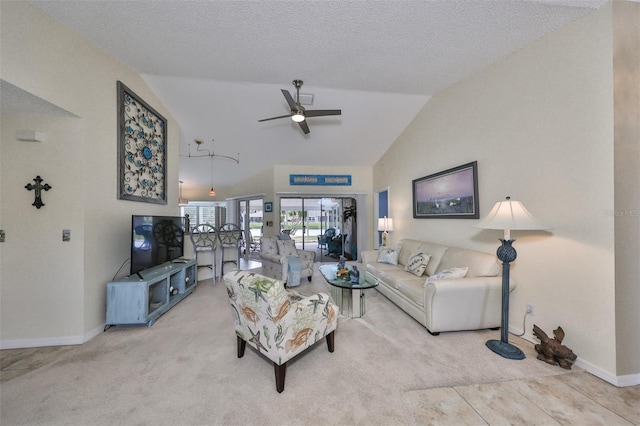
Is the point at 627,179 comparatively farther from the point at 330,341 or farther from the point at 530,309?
the point at 330,341

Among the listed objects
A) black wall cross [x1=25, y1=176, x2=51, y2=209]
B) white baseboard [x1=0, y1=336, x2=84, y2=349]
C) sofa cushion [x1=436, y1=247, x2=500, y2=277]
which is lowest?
white baseboard [x1=0, y1=336, x2=84, y2=349]

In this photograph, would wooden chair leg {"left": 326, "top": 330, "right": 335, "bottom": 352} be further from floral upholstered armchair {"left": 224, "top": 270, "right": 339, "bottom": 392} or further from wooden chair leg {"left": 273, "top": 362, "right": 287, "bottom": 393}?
wooden chair leg {"left": 273, "top": 362, "right": 287, "bottom": 393}

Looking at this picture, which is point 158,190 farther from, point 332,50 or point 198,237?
point 332,50

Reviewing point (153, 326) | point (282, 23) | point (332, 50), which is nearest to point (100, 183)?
point (153, 326)

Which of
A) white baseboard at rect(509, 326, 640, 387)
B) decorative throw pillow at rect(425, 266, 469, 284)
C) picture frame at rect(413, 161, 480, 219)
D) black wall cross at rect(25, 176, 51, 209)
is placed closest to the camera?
white baseboard at rect(509, 326, 640, 387)

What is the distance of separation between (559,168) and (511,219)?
747 millimetres

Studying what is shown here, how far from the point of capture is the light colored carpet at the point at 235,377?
1.58 meters

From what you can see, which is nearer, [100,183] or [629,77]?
[629,77]

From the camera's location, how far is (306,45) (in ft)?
8.51

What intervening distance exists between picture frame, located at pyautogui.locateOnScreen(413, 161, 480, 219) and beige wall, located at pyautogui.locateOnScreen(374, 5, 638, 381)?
121 mm

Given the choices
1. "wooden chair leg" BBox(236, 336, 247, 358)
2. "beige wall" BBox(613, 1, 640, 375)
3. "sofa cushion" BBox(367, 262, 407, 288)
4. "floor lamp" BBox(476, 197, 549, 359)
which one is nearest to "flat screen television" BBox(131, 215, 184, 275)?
"wooden chair leg" BBox(236, 336, 247, 358)

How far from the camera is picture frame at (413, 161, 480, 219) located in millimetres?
3275

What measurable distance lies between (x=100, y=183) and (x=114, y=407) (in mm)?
2356

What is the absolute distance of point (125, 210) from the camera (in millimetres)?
3148
